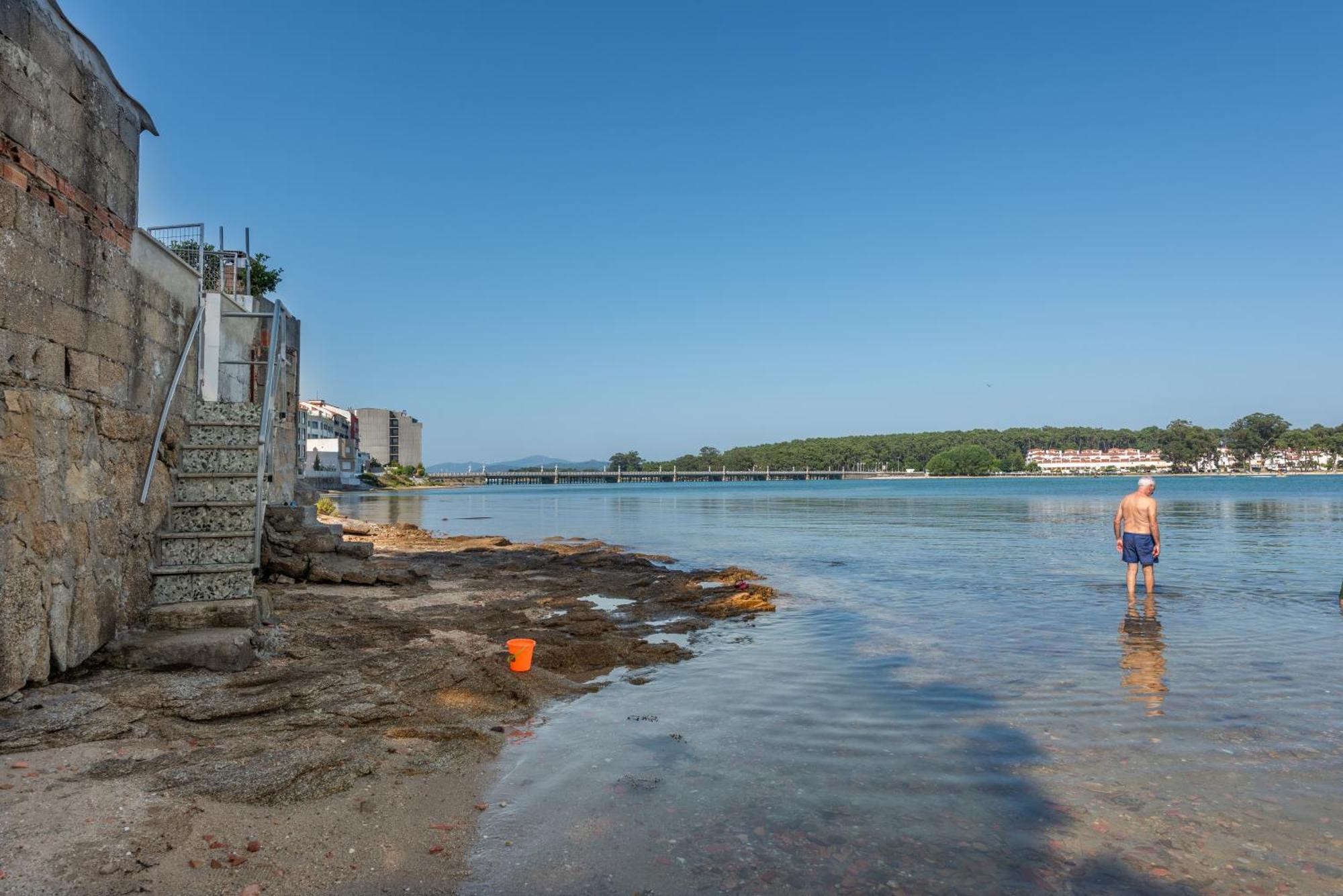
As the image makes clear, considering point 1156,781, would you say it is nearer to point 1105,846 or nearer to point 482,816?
point 1105,846

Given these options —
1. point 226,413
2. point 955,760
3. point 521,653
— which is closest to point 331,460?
point 226,413

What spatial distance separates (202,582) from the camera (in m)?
6.38

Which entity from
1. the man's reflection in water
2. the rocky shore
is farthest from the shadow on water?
the man's reflection in water

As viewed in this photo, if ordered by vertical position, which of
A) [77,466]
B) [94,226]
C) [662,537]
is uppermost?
[94,226]

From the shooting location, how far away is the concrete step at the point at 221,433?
729 cm

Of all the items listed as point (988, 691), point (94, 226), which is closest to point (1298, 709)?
point (988, 691)

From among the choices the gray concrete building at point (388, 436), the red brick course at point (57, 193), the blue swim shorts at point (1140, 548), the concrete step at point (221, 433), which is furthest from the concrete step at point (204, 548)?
the gray concrete building at point (388, 436)

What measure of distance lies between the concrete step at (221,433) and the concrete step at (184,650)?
2.11m

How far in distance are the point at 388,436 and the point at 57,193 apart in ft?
562

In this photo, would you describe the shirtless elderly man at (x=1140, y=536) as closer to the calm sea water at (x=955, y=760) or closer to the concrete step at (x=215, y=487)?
the calm sea water at (x=955, y=760)

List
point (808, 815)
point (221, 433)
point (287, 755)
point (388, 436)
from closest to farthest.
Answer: point (808, 815)
point (287, 755)
point (221, 433)
point (388, 436)

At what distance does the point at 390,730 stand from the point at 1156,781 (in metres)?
4.95

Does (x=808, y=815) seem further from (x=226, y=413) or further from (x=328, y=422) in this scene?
(x=328, y=422)

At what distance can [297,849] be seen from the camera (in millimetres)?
3410
